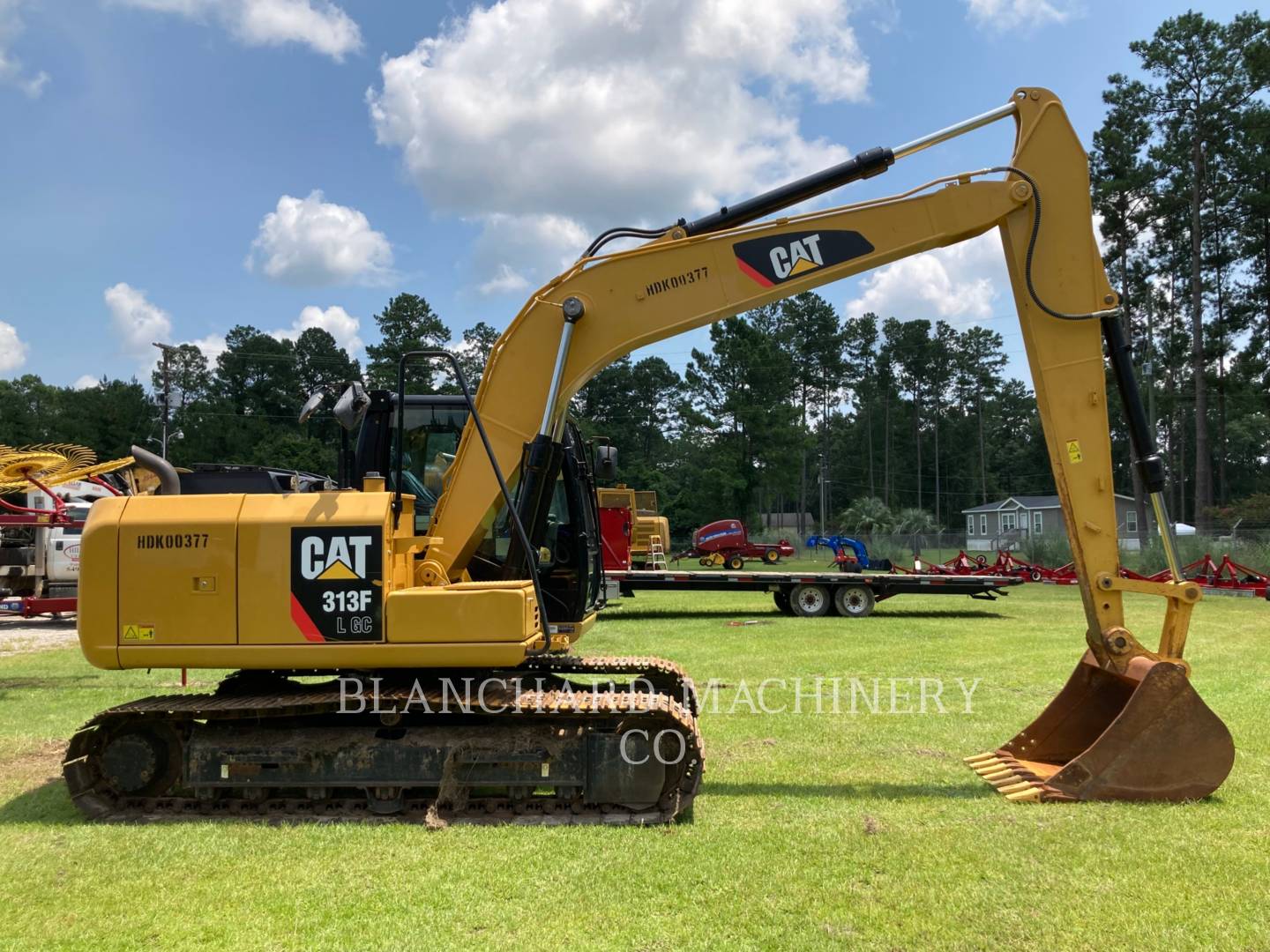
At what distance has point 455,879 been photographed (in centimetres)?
470

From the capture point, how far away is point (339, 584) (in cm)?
569

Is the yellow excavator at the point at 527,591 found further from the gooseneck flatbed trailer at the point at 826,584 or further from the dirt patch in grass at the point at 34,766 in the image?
the gooseneck flatbed trailer at the point at 826,584

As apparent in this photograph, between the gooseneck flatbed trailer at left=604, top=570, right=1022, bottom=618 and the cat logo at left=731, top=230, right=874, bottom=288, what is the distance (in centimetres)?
1258

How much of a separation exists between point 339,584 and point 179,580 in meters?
1.05

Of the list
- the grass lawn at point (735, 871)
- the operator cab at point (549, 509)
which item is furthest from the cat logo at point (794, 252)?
the grass lawn at point (735, 871)

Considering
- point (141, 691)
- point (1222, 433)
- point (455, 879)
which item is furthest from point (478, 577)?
point (1222, 433)

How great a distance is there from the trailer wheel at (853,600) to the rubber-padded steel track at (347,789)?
13388 millimetres

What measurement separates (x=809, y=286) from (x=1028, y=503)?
2663 inches

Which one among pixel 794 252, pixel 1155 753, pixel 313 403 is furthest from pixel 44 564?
pixel 1155 753

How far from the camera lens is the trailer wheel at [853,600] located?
18.7 metres

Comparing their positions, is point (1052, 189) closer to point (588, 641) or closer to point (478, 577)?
point (478, 577)

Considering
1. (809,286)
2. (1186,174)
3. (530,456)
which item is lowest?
(530,456)

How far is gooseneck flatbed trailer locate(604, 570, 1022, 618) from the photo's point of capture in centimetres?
1858

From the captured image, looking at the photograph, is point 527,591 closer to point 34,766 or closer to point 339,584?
point 339,584
